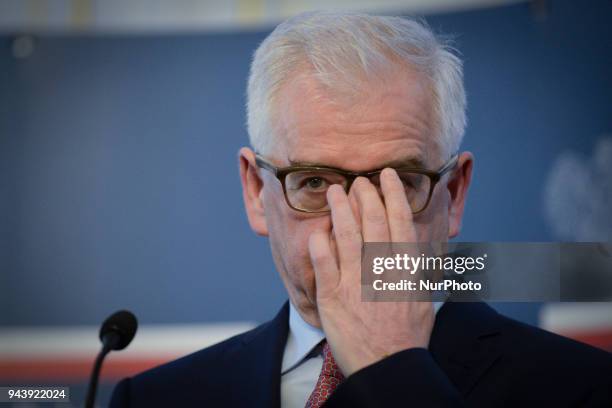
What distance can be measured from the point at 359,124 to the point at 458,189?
28cm

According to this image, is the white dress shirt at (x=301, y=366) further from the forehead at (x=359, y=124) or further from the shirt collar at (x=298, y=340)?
the forehead at (x=359, y=124)

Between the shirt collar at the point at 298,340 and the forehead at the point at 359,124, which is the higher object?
the forehead at the point at 359,124

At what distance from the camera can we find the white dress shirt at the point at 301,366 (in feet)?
5.10

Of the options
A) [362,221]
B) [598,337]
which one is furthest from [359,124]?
[598,337]

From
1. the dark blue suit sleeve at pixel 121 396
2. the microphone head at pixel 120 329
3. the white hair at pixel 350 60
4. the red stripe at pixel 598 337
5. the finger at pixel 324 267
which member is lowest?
the dark blue suit sleeve at pixel 121 396

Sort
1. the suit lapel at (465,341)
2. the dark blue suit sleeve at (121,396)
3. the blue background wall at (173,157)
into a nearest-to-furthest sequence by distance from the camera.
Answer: the suit lapel at (465,341) → the dark blue suit sleeve at (121,396) → the blue background wall at (173,157)

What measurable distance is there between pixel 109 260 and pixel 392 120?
3.40 feet

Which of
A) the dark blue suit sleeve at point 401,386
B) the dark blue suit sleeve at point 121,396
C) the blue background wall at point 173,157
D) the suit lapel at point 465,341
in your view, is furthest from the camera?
the blue background wall at point 173,157

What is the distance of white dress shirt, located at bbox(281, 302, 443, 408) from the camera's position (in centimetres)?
156

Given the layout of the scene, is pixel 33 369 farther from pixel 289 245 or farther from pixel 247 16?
pixel 247 16

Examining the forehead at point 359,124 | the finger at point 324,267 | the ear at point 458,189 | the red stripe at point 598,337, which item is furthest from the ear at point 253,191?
the red stripe at point 598,337

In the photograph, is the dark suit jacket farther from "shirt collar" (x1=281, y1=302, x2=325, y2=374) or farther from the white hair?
the white hair

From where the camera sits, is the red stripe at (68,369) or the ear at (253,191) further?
the red stripe at (68,369)

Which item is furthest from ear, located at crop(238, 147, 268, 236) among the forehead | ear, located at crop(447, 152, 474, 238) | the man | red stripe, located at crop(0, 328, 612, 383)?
red stripe, located at crop(0, 328, 612, 383)
